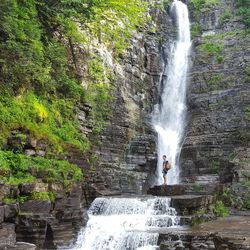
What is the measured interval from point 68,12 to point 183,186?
11.2 metres

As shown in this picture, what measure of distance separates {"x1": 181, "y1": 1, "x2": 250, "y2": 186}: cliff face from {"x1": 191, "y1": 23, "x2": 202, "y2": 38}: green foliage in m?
0.37

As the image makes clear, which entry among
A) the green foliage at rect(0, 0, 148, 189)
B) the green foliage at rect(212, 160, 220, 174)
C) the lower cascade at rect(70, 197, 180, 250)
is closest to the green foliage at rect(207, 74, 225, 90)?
the green foliage at rect(212, 160, 220, 174)

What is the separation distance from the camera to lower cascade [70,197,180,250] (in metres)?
13.4

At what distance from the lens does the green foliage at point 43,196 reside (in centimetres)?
1348

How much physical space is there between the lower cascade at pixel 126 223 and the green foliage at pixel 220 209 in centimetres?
270

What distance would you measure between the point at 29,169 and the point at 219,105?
16.9 meters

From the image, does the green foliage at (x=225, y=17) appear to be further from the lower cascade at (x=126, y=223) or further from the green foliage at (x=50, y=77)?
the lower cascade at (x=126, y=223)

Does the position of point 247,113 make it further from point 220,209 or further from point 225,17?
point 225,17

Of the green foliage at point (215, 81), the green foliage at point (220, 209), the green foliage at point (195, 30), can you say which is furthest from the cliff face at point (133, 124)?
the green foliage at point (220, 209)

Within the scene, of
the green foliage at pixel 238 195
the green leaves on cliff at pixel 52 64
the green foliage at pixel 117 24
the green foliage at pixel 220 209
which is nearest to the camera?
the green leaves on cliff at pixel 52 64

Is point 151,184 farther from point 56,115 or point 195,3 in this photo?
point 195,3

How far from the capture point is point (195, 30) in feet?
114

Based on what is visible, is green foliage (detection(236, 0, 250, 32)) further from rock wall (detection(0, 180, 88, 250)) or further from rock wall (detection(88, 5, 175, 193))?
rock wall (detection(0, 180, 88, 250))

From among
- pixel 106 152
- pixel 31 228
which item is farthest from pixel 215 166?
pixel 31 228
